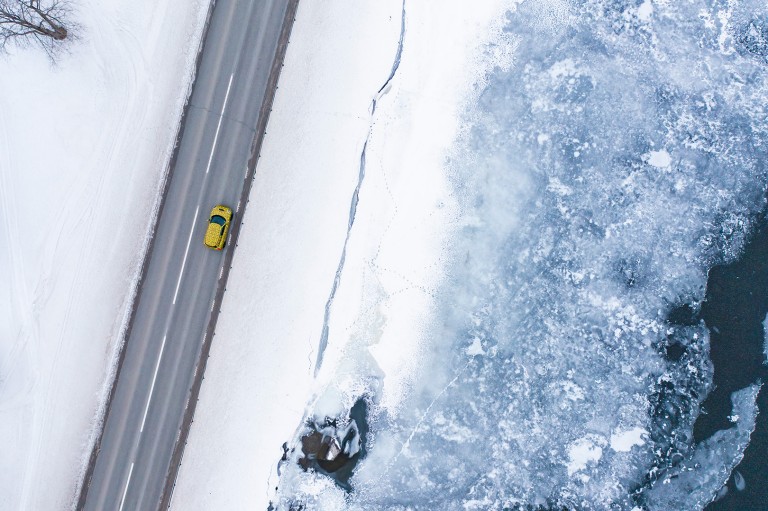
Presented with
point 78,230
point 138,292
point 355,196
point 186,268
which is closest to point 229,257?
point 186,268

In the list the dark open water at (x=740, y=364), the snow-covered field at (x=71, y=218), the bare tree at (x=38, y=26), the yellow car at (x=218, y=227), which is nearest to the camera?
the bare tree at (x=38, y=26)

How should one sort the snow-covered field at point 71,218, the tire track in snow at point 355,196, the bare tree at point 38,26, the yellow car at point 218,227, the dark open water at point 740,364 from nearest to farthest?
1. the bare tree at point 38,26
2. the yellow car at point 218,227
3. the tire track in snow at point 355,196
4. the snow-covered field at point 71,218
5. the dark open water at point 740,364

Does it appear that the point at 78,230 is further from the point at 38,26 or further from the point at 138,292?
the point at 38,26

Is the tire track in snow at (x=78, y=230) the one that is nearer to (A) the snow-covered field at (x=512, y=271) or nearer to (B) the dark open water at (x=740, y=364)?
(A) the snow-covered field at (x=512, y=271)

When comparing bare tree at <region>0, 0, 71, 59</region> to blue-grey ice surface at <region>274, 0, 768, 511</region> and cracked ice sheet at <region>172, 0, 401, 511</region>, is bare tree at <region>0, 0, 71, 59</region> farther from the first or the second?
blue-grey ice surface at <region>274, 0, 768, 511</region>

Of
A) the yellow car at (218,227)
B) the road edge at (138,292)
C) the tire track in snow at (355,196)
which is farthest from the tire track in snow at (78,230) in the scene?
the tire track in snow at (355,196)

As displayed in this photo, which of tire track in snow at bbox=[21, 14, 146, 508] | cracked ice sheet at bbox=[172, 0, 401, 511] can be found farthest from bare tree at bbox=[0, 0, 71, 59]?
cracked ice sheet at bbox=[172, 0, 401, 511]

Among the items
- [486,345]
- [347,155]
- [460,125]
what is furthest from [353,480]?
[460,125]
